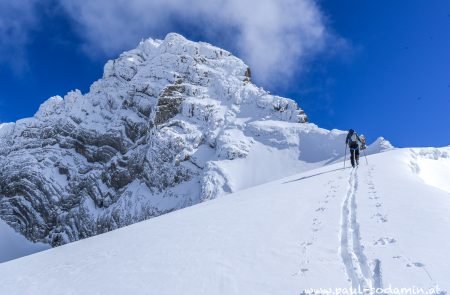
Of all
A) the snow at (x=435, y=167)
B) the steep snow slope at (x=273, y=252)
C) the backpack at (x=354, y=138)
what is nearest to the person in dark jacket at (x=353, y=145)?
the backpack at (x=354, y=138)

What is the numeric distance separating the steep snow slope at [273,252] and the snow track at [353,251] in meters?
0.02

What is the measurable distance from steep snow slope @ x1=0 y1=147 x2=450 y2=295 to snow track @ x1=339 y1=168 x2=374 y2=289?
0.02 m

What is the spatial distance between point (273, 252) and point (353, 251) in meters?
1.84

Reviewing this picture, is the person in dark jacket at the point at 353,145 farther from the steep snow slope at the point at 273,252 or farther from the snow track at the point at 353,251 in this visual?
the snow track at the point at 353,251

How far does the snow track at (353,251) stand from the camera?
8086 mm

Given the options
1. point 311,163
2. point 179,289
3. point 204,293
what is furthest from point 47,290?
point 311,163

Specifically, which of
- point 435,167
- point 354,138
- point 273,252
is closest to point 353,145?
point 354,138

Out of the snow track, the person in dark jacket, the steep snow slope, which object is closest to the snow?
the person in dark jacket

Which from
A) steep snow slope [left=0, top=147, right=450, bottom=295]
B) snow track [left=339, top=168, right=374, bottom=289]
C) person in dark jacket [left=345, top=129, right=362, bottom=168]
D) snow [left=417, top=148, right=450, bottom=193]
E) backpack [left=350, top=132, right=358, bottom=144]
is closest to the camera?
snow track [left=339, top=168, right=374, bottom=289]

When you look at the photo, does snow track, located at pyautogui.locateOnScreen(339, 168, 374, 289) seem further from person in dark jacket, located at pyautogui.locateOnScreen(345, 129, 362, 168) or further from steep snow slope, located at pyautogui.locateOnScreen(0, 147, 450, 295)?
person in dark jacket, located at pyautogui.locateOnScreen(345, 129, 362, 168)

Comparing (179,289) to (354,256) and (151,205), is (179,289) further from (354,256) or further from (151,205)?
(151,205)

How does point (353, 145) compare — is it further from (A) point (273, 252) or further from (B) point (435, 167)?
(A) point (273, 252)

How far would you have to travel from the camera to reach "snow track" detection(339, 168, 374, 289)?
809 centimetres

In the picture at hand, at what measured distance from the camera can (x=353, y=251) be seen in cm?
957
